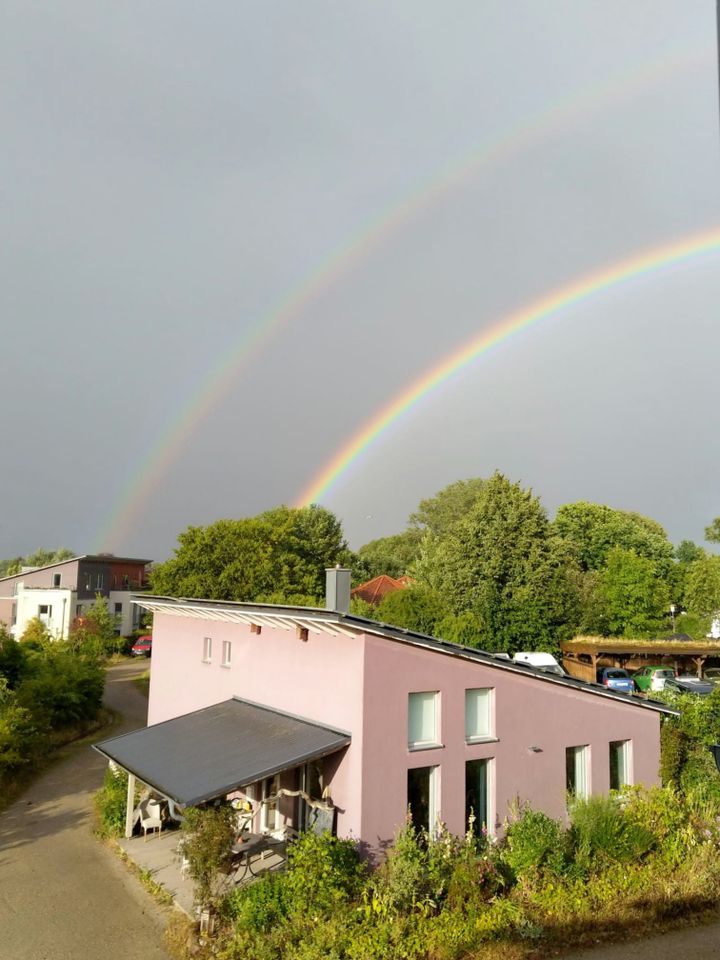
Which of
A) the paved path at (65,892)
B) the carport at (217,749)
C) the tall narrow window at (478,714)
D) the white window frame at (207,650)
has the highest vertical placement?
the white window frame at (207,650)

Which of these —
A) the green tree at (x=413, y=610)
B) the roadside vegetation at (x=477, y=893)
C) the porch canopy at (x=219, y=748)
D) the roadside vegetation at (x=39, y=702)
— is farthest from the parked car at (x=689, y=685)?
the roadside vegetation at (x=39, y=702)

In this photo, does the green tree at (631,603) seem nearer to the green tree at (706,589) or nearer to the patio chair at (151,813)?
the green tree at (706,589)

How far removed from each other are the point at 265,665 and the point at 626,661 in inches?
1229

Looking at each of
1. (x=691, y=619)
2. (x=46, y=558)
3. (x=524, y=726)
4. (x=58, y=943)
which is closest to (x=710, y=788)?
(x=524, y=726)

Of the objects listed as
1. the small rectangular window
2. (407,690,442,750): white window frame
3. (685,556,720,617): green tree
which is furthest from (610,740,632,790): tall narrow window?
(685,556,720,617): green tree

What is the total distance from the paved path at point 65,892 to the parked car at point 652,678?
2594cm

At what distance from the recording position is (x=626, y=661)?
3988 cm

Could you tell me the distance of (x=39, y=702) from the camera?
80.3 feet

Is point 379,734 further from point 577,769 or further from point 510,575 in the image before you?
point 510,575

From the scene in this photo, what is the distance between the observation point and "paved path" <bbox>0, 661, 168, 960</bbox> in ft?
33.7

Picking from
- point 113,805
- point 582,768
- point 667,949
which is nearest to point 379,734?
point 667,949

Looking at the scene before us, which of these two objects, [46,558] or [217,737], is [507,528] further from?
[46,558]

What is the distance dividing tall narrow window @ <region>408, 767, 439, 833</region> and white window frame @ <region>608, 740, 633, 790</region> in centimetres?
509

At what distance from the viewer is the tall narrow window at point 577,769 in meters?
14.4
